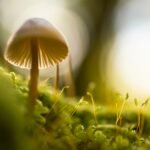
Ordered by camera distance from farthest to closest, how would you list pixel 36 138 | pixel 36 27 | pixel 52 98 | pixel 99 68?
pixel 99 68
pixel 52 98
pixel 36 27
pixel 36 138

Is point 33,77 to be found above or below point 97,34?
below

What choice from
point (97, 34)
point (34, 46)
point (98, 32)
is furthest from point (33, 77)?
point (98, 32)

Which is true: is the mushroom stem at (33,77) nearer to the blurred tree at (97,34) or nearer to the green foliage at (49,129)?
the green foliage at (49,129)

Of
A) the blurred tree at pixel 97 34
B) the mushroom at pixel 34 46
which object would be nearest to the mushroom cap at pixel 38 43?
the mushroom at pixel 34 46

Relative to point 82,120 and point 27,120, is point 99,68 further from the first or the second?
point 27,120

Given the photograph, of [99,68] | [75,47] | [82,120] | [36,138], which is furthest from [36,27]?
[75,47]

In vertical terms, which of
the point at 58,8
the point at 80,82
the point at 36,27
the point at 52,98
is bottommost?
the point at 80,82

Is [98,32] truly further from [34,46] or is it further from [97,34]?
[34,46]
